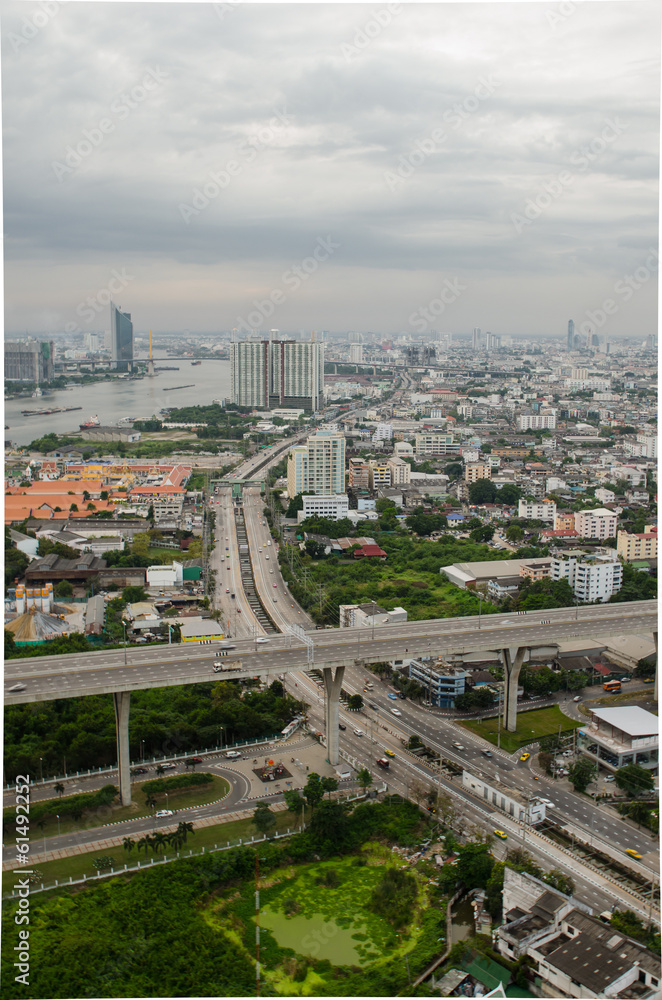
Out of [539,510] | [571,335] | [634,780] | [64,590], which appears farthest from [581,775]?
[571,335]

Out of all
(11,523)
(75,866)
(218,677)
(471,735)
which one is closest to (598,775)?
(471,735)

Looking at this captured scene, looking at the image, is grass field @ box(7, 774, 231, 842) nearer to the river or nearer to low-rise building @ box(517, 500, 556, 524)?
low-rise building @ box(517, 500, 556, 524)

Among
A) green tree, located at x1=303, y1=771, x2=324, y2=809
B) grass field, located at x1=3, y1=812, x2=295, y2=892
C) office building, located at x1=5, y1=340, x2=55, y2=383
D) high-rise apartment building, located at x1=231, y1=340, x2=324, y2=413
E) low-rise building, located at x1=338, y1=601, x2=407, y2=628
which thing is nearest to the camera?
grass field, located at x1=3, y1=812, x2=295, y2=892

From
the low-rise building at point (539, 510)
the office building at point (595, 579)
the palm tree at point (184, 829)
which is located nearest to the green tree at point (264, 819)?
the palm tree at point (184, 829)

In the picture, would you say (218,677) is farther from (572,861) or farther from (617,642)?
(617,642)

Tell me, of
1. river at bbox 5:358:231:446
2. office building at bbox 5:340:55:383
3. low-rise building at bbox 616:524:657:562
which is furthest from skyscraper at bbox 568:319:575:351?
low-rise building at bbox 616:524:657:562

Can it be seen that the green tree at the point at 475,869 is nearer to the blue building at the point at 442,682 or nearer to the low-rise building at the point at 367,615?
the blue building at the point at 442,682

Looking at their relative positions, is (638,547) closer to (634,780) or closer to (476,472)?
(634,780)
